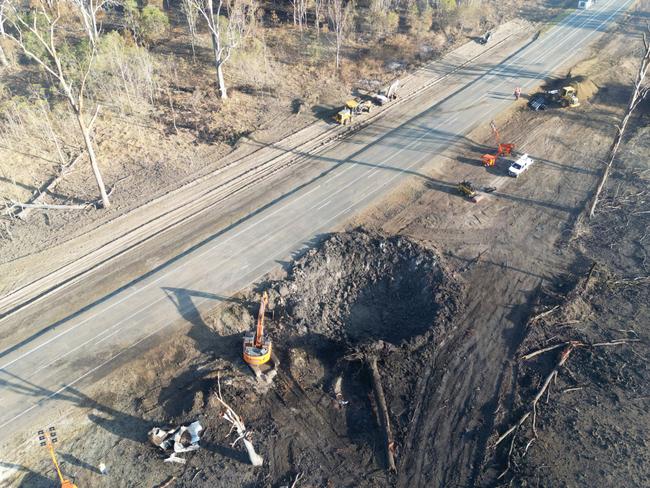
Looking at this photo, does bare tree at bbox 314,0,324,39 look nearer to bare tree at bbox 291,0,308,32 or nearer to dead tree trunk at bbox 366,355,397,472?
bare tree at bbox 291,0,308,32

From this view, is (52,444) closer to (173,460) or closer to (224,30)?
(173,460)

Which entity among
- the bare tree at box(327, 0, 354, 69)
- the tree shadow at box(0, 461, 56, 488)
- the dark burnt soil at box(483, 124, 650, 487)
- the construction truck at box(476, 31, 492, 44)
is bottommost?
the dark burnt soil at box(483, 124, 650, 487)

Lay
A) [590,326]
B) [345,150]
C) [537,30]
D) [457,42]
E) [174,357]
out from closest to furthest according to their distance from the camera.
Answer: [174,357]
[590,326]
[345,150]
[457,42]
[537,30]

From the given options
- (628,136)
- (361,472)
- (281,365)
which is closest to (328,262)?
(281,365)

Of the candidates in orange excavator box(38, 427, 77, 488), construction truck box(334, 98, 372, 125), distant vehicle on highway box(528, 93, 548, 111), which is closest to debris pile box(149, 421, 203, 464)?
orange excavator box(38, 427, 77, 488)

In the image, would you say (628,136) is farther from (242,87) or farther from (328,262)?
(242,87)

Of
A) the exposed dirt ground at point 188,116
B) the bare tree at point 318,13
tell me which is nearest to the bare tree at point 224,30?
the exposed dirt ground at point 188,116
